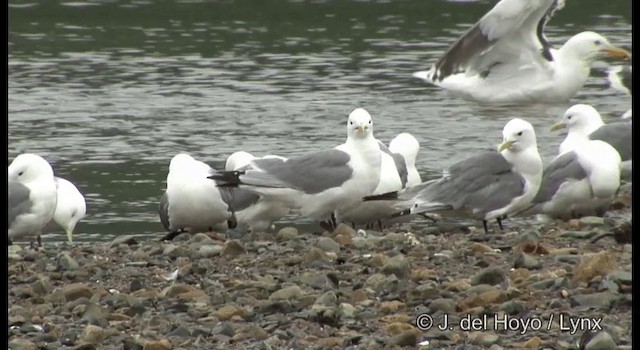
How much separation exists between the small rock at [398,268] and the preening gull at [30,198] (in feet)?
8.20

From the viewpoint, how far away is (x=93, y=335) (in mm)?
6230

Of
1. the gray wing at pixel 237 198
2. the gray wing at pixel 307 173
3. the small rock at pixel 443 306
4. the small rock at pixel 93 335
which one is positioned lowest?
the gray wing at pixel 237 198

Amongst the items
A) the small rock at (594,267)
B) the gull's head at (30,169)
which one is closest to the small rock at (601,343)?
the small rock at (594,267)

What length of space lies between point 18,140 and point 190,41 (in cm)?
552

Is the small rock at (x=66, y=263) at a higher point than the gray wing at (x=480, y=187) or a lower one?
lower

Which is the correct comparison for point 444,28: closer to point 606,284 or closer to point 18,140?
point 18,140

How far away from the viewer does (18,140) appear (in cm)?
1291

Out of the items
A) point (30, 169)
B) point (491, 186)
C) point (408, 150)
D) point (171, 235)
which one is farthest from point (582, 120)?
point (30, 169)

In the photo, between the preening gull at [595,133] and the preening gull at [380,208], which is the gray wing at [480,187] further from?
the preening gull at [595,133]

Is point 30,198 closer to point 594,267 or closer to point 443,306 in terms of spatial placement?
point 443,306

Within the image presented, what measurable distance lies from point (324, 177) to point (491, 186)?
3.14 ft

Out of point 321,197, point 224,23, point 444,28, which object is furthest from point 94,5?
point 321,197

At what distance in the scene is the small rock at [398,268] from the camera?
283 inches

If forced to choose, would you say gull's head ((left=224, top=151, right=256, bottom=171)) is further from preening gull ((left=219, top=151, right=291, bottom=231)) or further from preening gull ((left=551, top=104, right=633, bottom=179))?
preening gull ((left=551, top=104, right=633, bottom=179))
